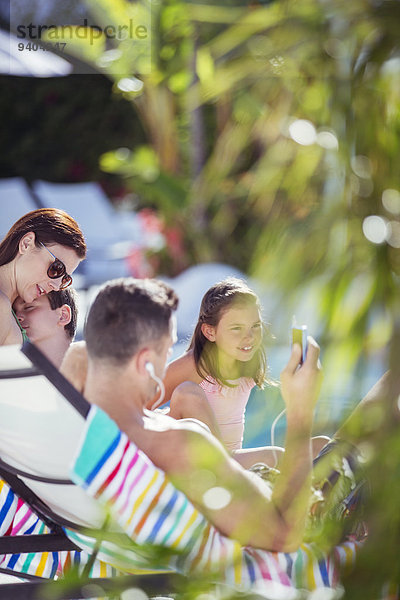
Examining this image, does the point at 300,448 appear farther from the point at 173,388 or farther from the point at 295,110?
the point at 173,388

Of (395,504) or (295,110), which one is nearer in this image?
(395,504)

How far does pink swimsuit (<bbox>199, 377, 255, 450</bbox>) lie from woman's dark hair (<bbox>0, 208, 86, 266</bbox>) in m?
0.72

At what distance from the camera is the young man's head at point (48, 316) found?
9.20 feet

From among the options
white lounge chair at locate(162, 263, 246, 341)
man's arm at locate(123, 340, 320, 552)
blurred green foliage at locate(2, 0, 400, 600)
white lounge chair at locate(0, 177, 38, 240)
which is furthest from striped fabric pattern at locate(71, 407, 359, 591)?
white lounge chair at locate(0, 177, 38, 240)

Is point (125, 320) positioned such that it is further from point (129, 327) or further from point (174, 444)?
point (174, 444)

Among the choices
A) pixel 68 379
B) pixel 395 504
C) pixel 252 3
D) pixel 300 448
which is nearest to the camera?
pixel 395 504

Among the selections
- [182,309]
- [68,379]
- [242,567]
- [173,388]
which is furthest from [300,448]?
[182,309]

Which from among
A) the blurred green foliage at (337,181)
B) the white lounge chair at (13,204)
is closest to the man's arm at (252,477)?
the blurred green foliage at (337,181)

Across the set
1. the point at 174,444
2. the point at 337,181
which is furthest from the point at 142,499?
the point at 337,181

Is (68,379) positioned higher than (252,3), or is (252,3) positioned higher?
(252,3)

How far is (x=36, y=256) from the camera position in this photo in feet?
8.92

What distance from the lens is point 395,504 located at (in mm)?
968

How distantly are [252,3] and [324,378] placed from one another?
2.72ft

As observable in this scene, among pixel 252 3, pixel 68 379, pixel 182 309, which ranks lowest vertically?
pixel 68 379
